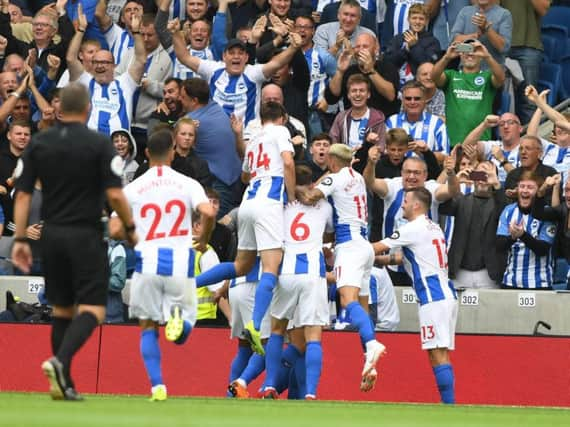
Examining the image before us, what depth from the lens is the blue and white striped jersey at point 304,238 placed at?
15.0 metres

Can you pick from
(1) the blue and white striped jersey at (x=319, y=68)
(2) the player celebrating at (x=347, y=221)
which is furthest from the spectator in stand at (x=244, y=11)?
(2) the player celebrating at (x=347, y=221)

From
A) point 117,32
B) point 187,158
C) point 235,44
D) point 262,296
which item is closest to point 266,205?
point 262,296

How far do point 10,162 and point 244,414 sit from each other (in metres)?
7.94

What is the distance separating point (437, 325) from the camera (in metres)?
15.0

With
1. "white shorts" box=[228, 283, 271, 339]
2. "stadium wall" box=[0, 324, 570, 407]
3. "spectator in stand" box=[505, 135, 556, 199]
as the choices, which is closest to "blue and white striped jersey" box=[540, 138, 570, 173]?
"spectator in stand" box=[505, 135, 556, 199]

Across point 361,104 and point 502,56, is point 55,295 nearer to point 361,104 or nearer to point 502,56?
point 361,104

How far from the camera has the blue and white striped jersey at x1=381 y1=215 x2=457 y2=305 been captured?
15039mm

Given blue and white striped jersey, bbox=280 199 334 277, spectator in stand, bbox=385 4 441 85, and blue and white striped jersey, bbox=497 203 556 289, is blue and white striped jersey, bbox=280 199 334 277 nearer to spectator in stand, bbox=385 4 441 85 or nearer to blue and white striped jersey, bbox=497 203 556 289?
blue and white striped jersey, bbox=497 203 556 289

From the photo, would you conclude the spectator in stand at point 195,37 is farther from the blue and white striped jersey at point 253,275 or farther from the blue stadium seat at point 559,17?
the blue stadium seat at point 559,17

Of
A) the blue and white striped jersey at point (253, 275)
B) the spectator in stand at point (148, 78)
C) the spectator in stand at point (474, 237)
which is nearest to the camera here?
the blue and white striped jersey at point (253, 275)

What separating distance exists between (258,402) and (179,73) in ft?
25.2

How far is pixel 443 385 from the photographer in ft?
49.3

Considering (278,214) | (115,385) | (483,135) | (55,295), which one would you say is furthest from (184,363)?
(55,295)

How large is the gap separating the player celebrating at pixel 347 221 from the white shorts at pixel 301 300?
0.20 m
